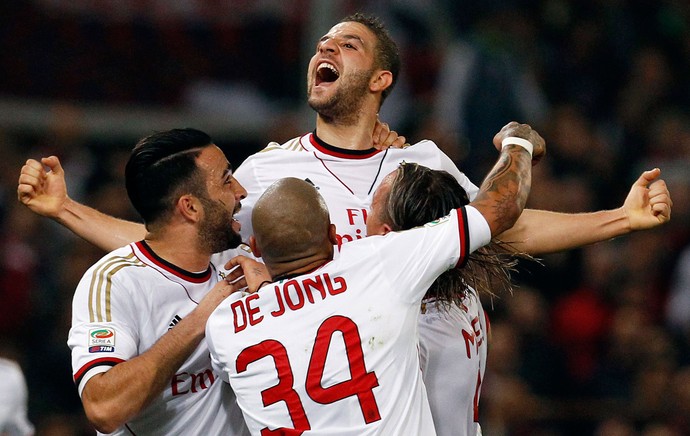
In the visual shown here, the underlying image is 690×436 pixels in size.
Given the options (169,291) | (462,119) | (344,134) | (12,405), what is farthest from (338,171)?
(462,119)

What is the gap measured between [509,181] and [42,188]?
206 centimetres

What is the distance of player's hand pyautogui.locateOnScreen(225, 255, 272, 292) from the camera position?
4.24 metres

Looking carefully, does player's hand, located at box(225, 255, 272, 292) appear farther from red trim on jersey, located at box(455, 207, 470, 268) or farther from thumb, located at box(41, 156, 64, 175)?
thumb, located at box(41, 156, 64, 175)

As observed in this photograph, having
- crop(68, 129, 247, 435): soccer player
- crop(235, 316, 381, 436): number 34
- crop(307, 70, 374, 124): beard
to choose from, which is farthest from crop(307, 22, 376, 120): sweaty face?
crop(235, 316, 381, 436): number 34

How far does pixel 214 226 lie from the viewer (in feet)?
15.2

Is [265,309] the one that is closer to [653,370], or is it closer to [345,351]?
[345,351]

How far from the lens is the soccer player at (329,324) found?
158 inches

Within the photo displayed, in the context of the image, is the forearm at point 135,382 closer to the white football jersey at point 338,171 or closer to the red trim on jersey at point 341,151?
the white football jersey at point 338,171

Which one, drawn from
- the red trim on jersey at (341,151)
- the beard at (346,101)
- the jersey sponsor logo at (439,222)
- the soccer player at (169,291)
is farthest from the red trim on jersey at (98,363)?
the beard at (346,101)

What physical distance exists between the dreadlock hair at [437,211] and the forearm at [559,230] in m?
0.37

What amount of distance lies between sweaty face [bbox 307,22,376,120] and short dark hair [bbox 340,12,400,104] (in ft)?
0.17

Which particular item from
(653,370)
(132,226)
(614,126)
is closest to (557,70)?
(614,126)

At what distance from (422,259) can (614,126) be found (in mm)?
7232

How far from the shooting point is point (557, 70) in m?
11.2
